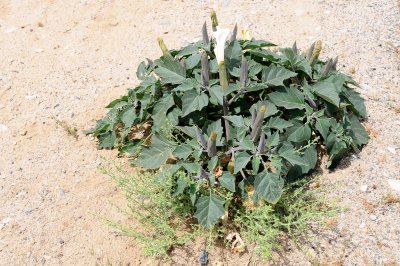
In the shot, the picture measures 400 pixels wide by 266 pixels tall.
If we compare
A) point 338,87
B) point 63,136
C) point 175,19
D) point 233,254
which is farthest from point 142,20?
point 233,254

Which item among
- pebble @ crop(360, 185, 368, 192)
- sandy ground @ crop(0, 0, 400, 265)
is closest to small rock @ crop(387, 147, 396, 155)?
sandy ground @ crop(0, 0, 400, 265)

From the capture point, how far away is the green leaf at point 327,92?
2406 millimetres

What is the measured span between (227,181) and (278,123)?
434mm

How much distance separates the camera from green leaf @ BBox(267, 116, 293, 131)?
2385mm

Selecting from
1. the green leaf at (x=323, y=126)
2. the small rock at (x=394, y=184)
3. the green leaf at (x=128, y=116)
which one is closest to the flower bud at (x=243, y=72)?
the green leaf at (x=323, y=126)

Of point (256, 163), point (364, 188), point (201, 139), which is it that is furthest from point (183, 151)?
point (364, 188)

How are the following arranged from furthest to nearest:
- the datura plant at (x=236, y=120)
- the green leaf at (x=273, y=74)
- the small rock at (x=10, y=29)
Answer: the small rock at (x=10, y=29) → the green leaf at (x=273, y=74) → the datura plant at (x=236, y=120)

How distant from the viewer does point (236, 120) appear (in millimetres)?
2361

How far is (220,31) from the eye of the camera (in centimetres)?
221

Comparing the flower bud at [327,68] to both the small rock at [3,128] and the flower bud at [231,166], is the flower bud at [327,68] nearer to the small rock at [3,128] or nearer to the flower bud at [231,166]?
the flower bud at [231,166]

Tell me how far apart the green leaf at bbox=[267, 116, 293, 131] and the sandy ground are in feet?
1.71

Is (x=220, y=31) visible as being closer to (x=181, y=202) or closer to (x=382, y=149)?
(x=181, y=202)

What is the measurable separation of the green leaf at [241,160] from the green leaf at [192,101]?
333mm

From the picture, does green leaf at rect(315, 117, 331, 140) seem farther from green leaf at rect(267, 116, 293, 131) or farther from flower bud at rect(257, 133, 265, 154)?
flower bud at rect(257, 133, 265, 154)
